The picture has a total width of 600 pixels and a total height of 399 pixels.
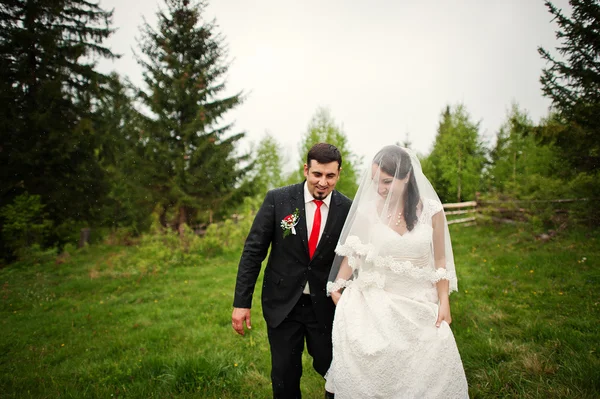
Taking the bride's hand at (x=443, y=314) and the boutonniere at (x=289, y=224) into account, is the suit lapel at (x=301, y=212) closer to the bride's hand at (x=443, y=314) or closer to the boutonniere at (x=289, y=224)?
the boutonniere at (x=289, y=224)

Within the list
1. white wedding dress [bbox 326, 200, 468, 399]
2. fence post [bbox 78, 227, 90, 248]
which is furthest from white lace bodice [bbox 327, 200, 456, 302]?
fence post [bbox 78, 227, 90, 248]

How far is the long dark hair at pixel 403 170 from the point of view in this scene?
2.52 meters

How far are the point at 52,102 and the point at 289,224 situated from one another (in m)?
13.2

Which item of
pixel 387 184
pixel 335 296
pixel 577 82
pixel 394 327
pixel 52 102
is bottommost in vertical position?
pixel 394 327

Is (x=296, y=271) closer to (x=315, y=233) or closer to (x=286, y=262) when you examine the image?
(x=286, y=262)

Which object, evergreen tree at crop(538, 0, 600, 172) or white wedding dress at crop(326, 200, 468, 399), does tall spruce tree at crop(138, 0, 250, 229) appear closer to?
evergreen tree at crop(538, 0, 600, 172)

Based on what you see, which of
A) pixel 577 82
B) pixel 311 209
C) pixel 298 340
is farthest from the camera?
pixel 577 82

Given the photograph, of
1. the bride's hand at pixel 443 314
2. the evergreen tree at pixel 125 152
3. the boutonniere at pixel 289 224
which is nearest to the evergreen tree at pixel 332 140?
the evergreen tree at pixel 125 152

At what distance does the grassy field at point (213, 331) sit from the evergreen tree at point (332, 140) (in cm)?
942

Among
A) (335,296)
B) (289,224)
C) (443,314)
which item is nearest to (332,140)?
(289,224)

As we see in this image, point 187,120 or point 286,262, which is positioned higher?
point 187,120

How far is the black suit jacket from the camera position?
276 centimetres

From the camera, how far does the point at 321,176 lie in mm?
2662

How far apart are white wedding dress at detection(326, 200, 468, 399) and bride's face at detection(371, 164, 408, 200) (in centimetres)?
25
